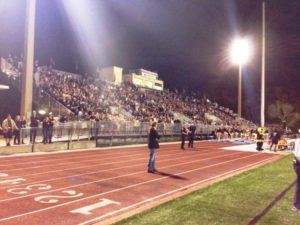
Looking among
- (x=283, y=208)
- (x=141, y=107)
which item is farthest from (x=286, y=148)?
(x=283, y=208)

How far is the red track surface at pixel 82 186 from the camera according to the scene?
24.0ft

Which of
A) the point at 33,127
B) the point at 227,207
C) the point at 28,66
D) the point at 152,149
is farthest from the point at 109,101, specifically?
the point at 227,207

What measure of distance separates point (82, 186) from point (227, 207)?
13.1 feet

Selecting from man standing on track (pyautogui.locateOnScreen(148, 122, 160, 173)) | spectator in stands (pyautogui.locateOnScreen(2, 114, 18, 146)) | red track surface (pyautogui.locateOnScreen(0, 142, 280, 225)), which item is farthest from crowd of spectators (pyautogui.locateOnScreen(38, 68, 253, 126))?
man standing on track (pyautogui.locateOnScreen(148, 122, 160, 173))

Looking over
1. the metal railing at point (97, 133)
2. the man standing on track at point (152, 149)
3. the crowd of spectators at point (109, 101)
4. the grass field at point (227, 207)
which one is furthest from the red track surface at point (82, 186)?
the crowd of spectators at point (109, 101)

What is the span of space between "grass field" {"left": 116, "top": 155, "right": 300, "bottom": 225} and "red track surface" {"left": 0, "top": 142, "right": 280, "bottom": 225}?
0.72m

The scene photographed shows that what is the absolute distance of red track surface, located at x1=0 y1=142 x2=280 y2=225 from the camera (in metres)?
7.33

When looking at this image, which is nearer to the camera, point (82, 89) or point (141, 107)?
point (82, 89)

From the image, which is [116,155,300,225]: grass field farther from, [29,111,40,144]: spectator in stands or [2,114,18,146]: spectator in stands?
[29,111,40,144]: spectator in stands

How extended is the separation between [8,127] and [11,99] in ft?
25.4

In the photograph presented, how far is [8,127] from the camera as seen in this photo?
18141 millimetres

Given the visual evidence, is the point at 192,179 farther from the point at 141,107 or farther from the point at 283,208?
the point at 141,107

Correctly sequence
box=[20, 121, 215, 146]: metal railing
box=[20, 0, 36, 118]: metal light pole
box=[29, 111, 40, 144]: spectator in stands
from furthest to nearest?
box=[20, 0, 36, 118]: metal light pole, box=[20, 121, 215, 146]: metal railing, box=[29, 111, 40, 144]: spectator in stands

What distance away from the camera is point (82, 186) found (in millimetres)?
10195
